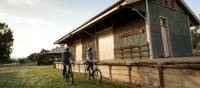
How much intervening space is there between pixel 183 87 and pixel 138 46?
5.92 m

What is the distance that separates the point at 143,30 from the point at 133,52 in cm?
146

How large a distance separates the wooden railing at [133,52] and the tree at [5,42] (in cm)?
6106

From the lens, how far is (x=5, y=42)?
7056 cm

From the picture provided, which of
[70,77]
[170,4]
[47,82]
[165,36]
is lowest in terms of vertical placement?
[47,82]

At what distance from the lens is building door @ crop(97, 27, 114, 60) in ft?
53.2

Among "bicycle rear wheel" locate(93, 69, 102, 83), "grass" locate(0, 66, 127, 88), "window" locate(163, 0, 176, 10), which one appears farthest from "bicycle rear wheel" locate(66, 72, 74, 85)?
"window" locate(163, 0, 176, 10)

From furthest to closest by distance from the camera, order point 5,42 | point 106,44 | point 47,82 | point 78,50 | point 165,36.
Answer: point 5,42
point 78,50
point 106,44
point 165,36
point 47,82

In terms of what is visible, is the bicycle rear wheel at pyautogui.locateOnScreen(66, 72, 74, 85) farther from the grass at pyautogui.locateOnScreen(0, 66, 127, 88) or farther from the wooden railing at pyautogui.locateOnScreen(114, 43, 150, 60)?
the wooden railing at pyautogui.locateOnScreen(114, 43, 150, 60)

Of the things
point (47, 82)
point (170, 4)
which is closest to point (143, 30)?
point (170, 4)

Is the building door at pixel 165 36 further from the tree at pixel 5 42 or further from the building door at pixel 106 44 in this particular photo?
the tree at pixel 5 42

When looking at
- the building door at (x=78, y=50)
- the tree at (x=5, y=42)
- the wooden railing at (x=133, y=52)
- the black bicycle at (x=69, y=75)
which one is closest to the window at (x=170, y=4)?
the wooden railing at (x=133, y=52)

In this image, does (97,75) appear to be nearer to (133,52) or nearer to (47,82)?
(47,82)

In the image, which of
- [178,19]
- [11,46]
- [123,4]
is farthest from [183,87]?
[11,46]

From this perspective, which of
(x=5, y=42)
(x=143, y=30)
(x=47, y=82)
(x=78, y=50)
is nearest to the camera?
(x=47, y=82)
